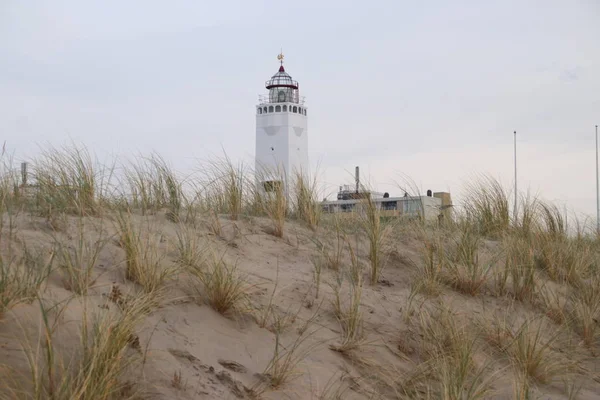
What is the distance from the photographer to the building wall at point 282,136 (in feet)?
137

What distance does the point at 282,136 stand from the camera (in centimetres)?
4266

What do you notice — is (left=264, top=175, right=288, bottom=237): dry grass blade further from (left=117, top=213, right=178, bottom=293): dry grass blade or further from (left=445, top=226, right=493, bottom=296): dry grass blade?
(left=117, top=213, right=178, bottom=293): dry grass blade

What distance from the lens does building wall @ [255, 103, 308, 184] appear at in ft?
137

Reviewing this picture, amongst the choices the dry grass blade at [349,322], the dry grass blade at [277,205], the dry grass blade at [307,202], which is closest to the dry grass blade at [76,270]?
the dry grass blade at [349,322]

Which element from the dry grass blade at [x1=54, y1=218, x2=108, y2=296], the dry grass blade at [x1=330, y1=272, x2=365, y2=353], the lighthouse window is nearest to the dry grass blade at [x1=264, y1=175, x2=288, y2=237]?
the dry grass blade at [x1=330, y1=272, x2=365, y2=353]

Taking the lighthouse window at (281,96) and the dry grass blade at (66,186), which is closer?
the dry grass blade at (66,186)

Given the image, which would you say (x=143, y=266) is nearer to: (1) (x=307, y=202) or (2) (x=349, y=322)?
(2) (x=349, y=322)

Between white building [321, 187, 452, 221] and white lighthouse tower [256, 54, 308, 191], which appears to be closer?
white building [321, 187, 452, 221]

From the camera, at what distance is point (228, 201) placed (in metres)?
5.62

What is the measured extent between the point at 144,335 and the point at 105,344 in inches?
21.0

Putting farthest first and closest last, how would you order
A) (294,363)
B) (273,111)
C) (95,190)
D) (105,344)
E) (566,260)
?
1. (273,111)
2. (566,260)
3. (95,190)
4. (294,363)
5. (105,344)

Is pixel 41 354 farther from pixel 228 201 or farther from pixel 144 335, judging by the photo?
pixel 228 201

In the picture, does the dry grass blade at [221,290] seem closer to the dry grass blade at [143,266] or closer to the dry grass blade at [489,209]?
the dry grass blade at [143,266]

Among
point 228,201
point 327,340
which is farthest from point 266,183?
point 327,340
